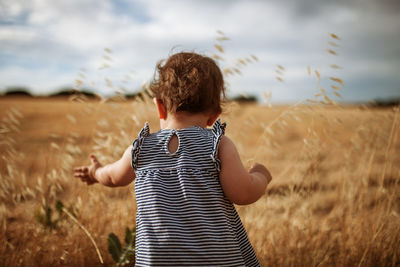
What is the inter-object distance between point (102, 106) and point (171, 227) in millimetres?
1648

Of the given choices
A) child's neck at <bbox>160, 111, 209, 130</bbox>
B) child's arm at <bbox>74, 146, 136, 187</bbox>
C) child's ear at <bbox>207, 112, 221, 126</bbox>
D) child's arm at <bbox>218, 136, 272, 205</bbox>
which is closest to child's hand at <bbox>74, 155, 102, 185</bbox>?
child's arm at <bbox>74, 146, 136, 187</bbox>

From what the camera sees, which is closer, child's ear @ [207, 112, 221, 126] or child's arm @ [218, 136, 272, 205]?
child's arm @ [218, 136, 272, 205]

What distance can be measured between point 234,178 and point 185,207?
10.2 inches

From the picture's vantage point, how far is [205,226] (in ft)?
4.58

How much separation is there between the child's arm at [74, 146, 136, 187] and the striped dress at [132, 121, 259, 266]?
0.11 metres

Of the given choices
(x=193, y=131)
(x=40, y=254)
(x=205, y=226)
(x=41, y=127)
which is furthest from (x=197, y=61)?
(x=41, y=127)

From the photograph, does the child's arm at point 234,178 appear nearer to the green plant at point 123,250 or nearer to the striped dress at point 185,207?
the striped dress at point 185,207

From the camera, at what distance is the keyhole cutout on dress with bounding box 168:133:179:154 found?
1505 mm

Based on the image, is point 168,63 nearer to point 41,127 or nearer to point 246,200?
point 246,200

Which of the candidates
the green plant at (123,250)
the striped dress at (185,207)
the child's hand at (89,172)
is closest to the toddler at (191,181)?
the striped dress at (185,207)

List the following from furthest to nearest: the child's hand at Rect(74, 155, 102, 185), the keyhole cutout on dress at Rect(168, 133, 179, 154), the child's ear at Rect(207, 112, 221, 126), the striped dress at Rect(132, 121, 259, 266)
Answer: the child's hand at Rect(74, 155, 102, 185)
the child's ear at Rect(207, 112, 221, 126)
the keyhole cutout on dress at Rect(168, 133, 179, 154)
the striped dress at Rect(132, 121, 259, 266)

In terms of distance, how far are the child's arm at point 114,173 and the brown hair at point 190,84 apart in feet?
1.12

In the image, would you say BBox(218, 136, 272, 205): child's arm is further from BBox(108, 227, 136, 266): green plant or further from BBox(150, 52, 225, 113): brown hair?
BBox(108, 227, 136, 266): green plant

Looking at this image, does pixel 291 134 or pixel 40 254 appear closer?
pixel 40 254
